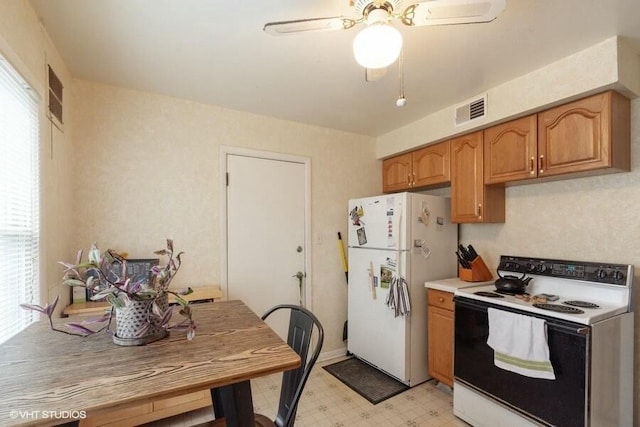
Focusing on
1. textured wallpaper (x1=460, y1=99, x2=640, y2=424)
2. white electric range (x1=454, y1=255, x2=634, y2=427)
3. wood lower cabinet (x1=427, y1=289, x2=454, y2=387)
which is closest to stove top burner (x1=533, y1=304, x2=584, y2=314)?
white electric range (x1=454, y1=255, x2=634, y2=427)

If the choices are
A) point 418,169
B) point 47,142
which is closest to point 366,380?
point 418,169

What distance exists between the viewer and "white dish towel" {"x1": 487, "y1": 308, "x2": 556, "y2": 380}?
5.46ft

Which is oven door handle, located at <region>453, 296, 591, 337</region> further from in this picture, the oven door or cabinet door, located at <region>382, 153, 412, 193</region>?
cabinet door, located at <region>382, 153, 412, 193</region>

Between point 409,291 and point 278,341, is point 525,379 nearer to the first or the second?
point 409,291

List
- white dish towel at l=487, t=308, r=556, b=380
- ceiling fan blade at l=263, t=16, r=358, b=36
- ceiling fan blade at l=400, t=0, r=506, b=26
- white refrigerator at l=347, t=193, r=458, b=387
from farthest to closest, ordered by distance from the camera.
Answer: white refrigerator at l=347, t=193, r=458, b=387 < white dish towel at l=487, t=308, r=556, b=380 < ceiling fan blade at l=263, t=16, r=358, b=36 < ceiling fan blade at l=400, t=0, r=506, b=26

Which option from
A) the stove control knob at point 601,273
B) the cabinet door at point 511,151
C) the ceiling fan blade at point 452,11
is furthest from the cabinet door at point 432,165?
the ceiling fan blade at point 452,11

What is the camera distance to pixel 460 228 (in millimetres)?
2887

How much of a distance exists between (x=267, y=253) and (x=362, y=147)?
156cm

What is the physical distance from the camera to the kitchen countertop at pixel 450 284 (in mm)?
2328

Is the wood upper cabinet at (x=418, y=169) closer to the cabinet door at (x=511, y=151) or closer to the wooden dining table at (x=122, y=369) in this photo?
the cabinet door at (x=511, y=151)

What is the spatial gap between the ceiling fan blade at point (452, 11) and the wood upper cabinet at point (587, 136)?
1.16 metres

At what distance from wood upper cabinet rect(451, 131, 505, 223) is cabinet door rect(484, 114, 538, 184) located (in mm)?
67

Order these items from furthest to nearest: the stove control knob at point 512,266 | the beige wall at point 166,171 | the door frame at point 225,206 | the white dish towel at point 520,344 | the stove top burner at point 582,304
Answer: the door frame at point 225,206 < the stove control knob at point 512,266 < the beige wall at point 166,171 < the stove top burner at point 582,304 < the white dish towel at point 520,344

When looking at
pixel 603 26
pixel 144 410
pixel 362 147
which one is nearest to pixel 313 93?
pixel 362 147
